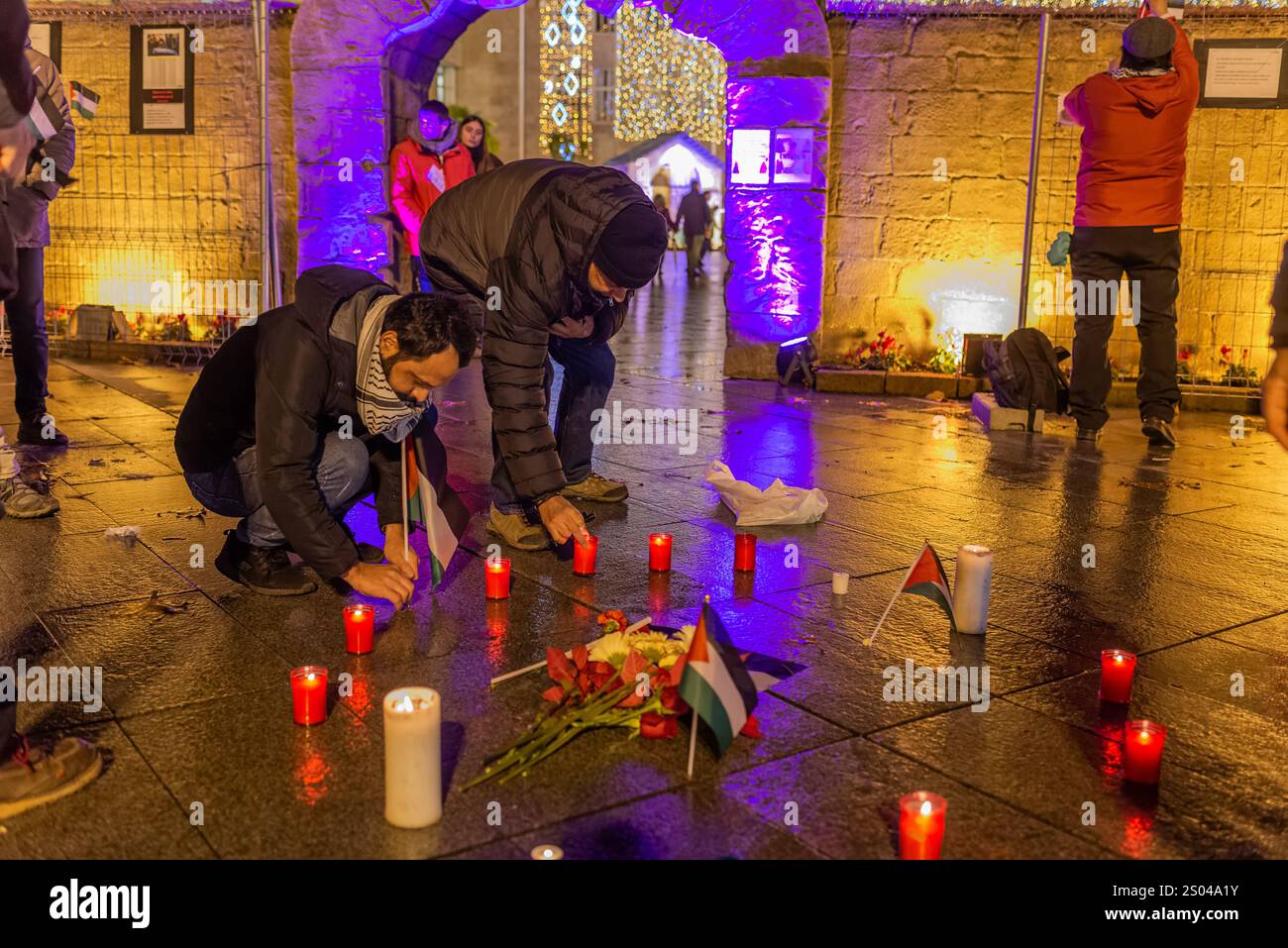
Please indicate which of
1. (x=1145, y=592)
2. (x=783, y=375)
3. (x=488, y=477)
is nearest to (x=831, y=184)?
(x=783, y=375)

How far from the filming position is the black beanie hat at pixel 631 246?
3.86 metres

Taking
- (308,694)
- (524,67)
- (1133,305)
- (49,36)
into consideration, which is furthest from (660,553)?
(524,67)

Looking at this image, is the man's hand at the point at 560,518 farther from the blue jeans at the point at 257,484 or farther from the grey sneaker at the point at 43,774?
the grey sneaker at the point at 43,774

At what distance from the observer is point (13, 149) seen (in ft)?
10.3

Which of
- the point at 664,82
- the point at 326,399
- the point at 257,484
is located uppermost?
the point at 664,82

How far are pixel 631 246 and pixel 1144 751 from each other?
6.90 feet

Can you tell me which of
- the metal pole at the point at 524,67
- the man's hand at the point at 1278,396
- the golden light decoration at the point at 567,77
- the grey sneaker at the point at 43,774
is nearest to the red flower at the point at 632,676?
the grey sneaker at the point at 43,774

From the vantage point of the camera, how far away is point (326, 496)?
13.1ft

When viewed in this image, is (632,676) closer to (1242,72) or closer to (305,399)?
(305,399)

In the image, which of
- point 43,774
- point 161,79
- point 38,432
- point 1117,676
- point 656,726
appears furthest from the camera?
point 161,79

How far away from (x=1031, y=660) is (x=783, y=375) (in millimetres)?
6428

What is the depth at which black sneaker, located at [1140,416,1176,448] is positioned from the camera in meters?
7.44

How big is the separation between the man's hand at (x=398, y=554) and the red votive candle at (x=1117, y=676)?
2.05 m
